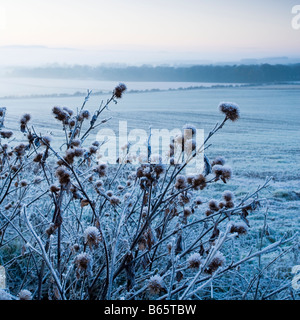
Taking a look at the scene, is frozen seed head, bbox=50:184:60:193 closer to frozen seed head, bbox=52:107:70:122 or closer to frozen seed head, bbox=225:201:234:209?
frozen seed head, bbox=52:107:70:122

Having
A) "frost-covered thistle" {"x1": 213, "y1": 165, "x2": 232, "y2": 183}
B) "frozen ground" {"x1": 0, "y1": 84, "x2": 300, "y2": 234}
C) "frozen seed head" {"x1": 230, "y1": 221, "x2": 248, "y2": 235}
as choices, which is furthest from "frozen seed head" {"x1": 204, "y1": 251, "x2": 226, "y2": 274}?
"frozen ground" {"x1": 0, "y1": 84, "x2": 300, "y2": 234}

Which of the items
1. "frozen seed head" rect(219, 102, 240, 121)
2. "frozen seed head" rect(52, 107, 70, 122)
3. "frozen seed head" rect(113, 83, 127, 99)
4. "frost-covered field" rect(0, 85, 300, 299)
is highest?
"frozen seed head" rect(113, 83, 127, 99)

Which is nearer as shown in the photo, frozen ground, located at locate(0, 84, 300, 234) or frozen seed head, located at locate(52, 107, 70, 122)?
frozen seed head, located at locate(52, 107, 70, 122)

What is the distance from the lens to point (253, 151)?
4582 mm

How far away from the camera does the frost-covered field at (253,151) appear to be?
1.68 m

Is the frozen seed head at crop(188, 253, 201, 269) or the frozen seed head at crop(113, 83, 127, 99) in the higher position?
the frozen seed head at crop(113, 83, 127, 99)

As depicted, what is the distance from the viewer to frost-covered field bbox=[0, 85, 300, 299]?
5.52 feet

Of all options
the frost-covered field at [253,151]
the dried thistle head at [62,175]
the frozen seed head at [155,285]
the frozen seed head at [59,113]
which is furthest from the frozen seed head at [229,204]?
the frozen seed head at [59,113]

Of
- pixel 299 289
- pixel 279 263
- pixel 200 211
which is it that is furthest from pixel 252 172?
pixel 299 289

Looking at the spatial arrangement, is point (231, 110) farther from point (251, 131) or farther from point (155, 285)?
point (251, 131)

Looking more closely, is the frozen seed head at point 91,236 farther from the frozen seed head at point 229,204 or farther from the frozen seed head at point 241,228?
the frozen seed head at point 229,204

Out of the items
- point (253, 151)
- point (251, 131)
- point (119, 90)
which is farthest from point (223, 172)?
point (251, 131)

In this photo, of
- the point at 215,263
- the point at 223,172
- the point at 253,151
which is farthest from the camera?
the point at 253,151
